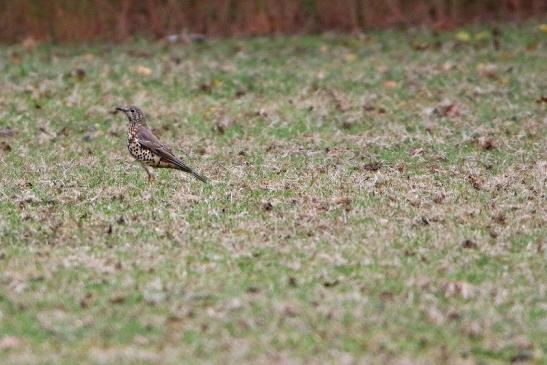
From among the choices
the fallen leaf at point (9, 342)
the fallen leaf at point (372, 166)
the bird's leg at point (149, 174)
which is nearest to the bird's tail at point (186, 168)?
the bird's leg at point (149, 174)

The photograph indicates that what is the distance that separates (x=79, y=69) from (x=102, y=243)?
8930 mm

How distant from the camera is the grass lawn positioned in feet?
19.9

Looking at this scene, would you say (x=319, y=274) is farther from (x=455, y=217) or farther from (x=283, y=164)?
(x=283, y=164)

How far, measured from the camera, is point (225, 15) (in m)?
20.7

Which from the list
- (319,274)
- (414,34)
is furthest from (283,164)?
(414,34)

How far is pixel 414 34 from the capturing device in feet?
66.2

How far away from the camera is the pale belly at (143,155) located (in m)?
10.0

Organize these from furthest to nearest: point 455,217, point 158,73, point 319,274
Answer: point 158,73, point 455,217, point 319,274

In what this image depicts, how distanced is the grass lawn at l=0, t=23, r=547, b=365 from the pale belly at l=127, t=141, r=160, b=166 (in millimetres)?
191

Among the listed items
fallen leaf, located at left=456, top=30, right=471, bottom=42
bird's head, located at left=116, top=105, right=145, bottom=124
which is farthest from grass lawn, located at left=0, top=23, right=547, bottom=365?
fallen leaf, located at left=456, top=30, right=471, bottom=42

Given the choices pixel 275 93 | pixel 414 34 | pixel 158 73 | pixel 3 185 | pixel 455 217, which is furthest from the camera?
pixel 414 34

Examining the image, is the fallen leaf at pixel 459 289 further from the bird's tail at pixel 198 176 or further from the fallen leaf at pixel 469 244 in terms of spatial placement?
the bird's tail at pixel 198 176

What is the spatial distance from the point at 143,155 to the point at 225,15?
35.8 feet

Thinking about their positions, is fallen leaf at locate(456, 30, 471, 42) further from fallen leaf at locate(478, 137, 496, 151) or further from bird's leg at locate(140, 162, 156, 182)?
bird's leg at locate(140, 162, 156, 182)
